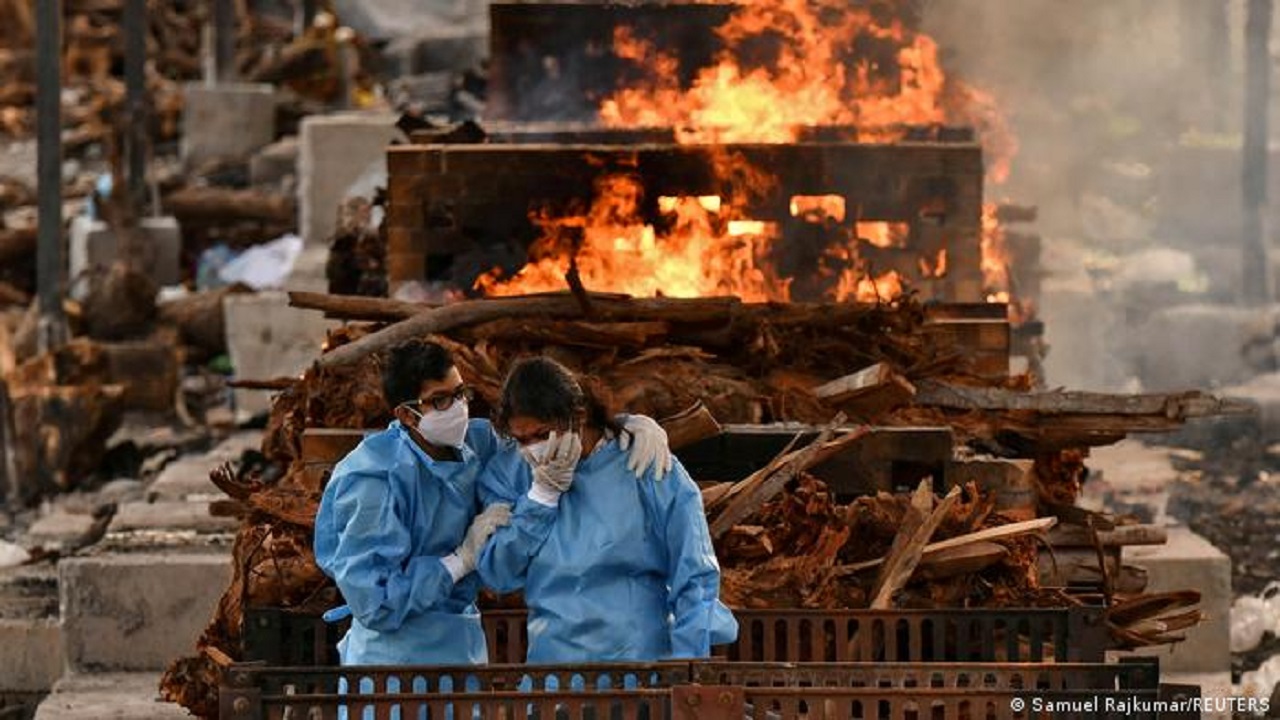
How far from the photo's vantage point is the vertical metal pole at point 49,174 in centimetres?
2212

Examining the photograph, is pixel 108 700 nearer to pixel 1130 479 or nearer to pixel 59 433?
pixel 59 433

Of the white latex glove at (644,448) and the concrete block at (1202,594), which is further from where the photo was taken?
the concrete block at (1202,594)

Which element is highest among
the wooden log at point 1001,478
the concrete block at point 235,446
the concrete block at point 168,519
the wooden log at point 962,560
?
the wooden log at point 1001,478

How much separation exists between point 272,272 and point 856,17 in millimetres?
10829

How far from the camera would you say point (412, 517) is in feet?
25.0

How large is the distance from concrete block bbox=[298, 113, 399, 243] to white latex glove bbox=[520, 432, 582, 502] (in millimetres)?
15313

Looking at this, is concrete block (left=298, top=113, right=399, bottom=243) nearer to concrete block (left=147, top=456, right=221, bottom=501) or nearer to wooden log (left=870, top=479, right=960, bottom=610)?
concrete block (left=147, top=456, right=221, bottom=501)

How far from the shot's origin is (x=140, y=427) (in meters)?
21.7

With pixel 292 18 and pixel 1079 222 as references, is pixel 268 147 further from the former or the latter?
pixel 292 18

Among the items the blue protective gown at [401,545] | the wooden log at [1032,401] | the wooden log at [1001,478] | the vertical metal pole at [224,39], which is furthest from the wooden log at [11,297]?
the blue protective gown at [401,545]

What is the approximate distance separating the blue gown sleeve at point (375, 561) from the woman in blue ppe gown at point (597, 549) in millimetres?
175

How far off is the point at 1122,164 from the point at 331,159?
15.9 m

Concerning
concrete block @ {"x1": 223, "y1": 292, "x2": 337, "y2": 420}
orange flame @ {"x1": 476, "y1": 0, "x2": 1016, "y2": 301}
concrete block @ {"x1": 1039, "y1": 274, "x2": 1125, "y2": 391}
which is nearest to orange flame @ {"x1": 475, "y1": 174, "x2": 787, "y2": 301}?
orange flame @ {"x1": 476, "y1": 0, "x2": 1016, "y2": 301}

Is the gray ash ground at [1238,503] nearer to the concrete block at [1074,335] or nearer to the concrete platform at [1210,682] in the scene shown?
the concrete platform at [1210,682]
